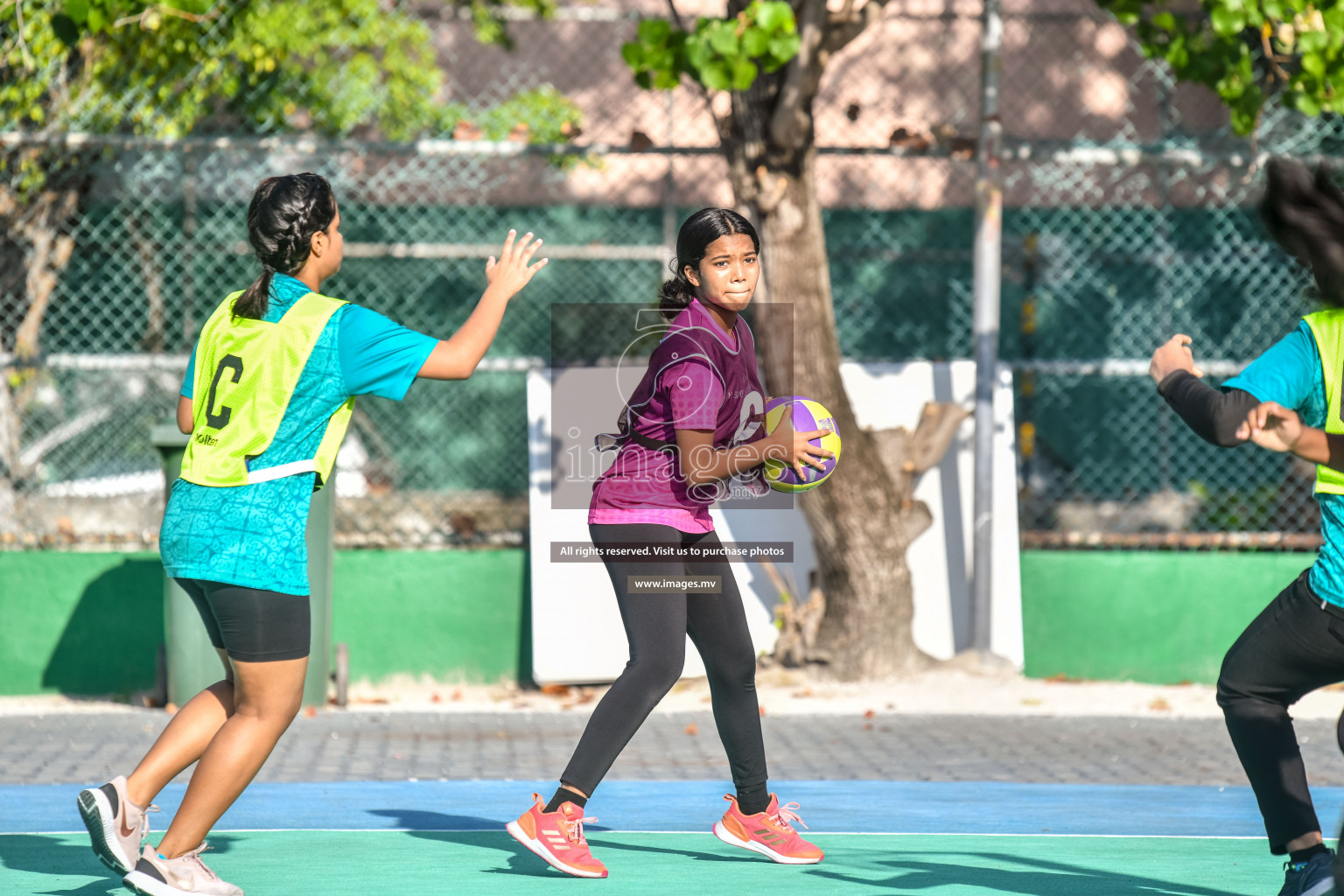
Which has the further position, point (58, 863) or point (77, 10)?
point (77, 10)

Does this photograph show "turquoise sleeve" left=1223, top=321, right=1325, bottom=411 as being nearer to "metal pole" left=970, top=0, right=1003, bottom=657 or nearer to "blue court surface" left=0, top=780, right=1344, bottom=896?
"blue court surface" left=0, top=780, right=1344, bottom=896

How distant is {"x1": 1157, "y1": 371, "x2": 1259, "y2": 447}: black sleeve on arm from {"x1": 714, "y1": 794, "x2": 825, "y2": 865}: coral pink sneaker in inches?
72.7

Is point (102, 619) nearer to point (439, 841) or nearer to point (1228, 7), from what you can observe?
point (439, 841)

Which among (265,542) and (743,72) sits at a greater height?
(743,72)

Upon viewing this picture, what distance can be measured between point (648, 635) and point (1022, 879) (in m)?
1.34

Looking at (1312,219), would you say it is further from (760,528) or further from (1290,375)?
(760,528)

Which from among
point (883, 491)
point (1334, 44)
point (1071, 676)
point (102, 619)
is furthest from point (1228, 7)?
point (102, 619)

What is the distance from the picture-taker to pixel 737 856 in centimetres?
491

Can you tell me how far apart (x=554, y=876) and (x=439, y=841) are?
660mm

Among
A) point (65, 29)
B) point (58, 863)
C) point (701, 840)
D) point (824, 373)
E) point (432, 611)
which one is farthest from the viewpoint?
point (432, 611)

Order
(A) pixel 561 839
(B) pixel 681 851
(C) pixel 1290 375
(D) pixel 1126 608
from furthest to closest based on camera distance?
1. (D) pixel 1126 608
2. (B) pixel 681 851
3. (A) pixel 561 839
4. (C) pixel 1290 375

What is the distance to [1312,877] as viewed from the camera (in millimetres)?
3793

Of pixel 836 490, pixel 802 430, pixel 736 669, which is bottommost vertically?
pixel 736 669

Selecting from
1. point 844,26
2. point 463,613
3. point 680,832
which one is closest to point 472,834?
point 680,832
